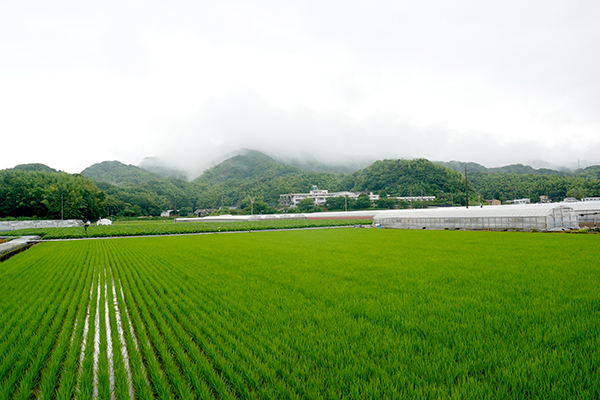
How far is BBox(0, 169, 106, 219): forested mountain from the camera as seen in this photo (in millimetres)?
62625

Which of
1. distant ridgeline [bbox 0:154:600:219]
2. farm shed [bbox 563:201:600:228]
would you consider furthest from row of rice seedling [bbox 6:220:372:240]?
farm shed [bbox 563:201:600:228]

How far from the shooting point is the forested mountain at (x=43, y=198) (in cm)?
6262

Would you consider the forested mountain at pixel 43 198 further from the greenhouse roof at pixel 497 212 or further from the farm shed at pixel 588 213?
the farm shed at pixel 588 213

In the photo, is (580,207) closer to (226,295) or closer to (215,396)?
(226,295)

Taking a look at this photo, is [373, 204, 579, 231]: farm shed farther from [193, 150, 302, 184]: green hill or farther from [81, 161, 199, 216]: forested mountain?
[193, 150, 302, 184]: green hill

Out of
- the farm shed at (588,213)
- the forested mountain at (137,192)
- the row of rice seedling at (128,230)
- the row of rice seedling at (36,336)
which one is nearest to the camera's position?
the row of rice seedling at (36,336)

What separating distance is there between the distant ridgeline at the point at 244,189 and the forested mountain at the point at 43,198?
0.15 meters

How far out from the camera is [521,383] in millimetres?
3340

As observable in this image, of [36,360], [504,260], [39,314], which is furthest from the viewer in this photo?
[504,260]

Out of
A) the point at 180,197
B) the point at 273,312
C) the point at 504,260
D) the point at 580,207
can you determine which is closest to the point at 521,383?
the point at 273,312

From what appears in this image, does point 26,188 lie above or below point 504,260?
above

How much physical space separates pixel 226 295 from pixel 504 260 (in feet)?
33.3

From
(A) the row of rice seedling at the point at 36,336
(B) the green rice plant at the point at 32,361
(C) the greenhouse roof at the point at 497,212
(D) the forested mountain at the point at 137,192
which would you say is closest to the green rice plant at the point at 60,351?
(A) the row of rice seedling at the point at 36,336

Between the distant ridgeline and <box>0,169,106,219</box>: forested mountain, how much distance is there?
0.48 ft
